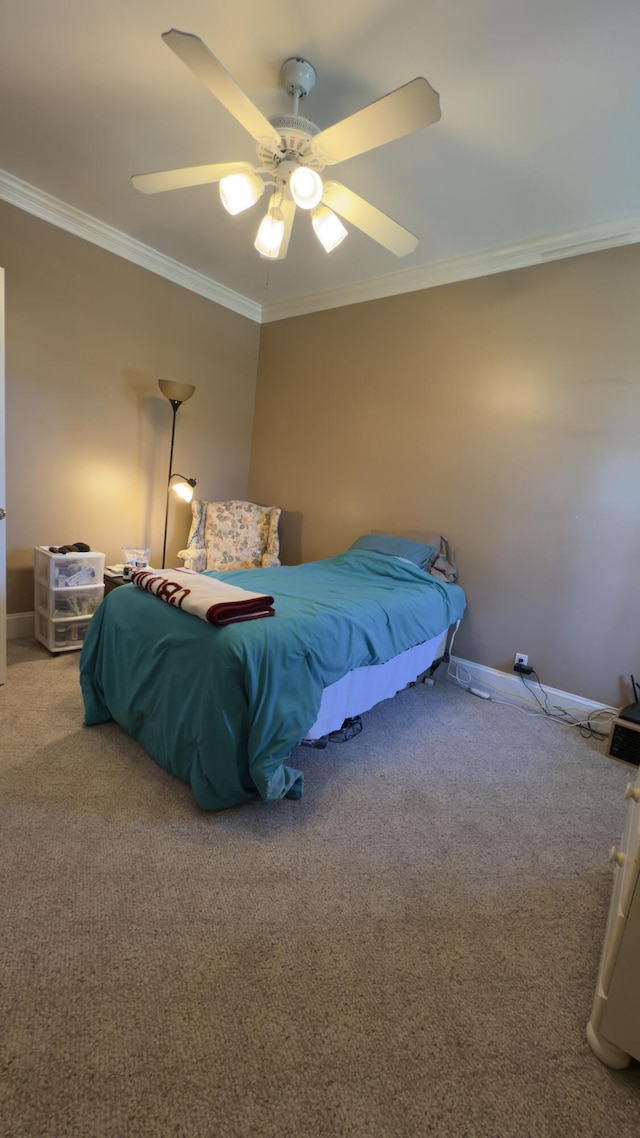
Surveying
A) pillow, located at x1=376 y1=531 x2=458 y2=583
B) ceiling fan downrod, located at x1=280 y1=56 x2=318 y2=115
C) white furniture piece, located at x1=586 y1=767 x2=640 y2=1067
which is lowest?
white furniture piece, located at x1=586 y1=767 x2=640 y2=1067

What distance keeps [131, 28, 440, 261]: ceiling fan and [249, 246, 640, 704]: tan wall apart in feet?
4.03

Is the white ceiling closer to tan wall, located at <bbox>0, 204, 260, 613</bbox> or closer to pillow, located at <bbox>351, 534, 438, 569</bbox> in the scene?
tan wall, located at <bbox>0, 204, 260, 613</bbox>

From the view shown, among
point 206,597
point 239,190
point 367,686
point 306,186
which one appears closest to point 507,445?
point 367,686

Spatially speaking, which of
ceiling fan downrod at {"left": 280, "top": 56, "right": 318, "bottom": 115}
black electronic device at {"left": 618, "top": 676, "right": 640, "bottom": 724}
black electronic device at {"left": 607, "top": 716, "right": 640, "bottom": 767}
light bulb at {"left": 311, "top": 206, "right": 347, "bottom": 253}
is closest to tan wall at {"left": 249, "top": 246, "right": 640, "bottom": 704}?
black electronic device at {"left": 618, "top": 676, "right": 640, "bottom": 724}

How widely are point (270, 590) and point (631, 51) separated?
238 centimetres

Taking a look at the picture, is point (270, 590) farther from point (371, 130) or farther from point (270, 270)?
point (270, 270)

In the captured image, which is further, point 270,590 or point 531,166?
point 270,590

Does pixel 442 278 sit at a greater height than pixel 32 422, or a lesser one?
greater

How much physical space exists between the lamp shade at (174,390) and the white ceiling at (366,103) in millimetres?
917

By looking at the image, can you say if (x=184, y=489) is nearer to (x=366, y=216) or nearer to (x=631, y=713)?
(x=366, y=216)

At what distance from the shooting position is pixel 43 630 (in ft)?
10.3

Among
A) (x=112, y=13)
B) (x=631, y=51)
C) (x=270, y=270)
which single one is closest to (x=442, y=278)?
(x=270, y=270)

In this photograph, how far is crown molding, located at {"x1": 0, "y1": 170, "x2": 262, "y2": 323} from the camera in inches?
108

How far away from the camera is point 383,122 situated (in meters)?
1.44
